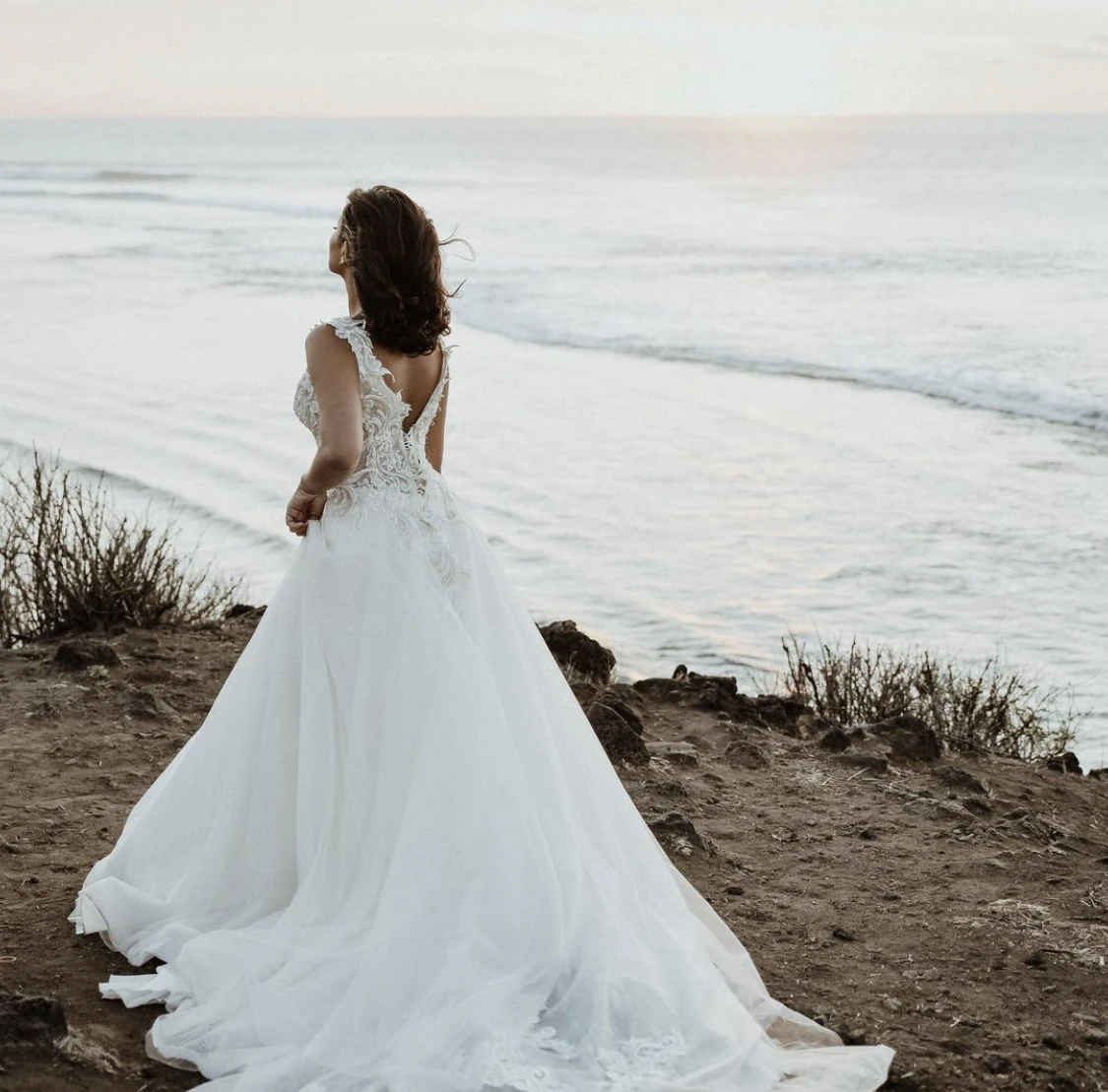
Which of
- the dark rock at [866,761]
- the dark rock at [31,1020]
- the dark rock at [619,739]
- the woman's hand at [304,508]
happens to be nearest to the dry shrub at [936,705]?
the dark rock at [866,761]

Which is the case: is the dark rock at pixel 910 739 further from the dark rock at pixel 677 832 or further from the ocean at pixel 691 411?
→ the dark rock at pixel 677 832

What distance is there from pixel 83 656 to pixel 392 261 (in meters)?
4.12

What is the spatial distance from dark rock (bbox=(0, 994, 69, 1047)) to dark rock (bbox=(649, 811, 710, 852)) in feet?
8.61

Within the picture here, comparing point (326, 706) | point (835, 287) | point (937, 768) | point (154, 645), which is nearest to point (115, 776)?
point (154, 645)

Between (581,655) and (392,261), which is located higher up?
(392,261)

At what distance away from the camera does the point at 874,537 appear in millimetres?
12219

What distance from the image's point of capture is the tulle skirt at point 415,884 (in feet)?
11.8

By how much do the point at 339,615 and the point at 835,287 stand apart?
26905mm

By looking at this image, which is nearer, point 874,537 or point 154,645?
point 154,645

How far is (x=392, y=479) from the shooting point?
426 cm

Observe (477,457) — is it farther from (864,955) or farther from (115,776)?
(864,955)

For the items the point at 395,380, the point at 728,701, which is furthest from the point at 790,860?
the point at 395,380

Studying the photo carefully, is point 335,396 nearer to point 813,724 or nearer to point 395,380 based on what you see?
point 395,380

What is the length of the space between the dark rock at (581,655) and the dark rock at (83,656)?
7.99 feet
